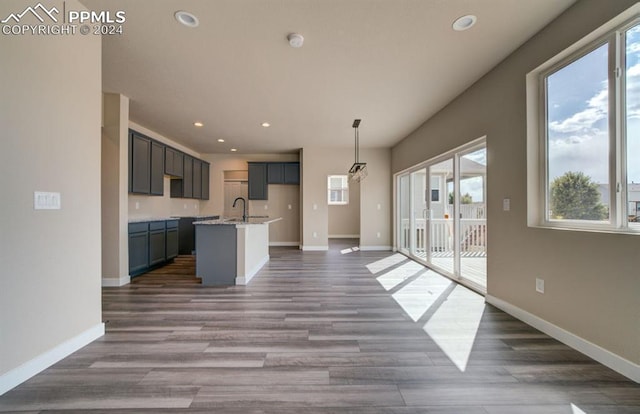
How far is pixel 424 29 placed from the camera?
7.57 feet

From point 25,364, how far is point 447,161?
519 cm

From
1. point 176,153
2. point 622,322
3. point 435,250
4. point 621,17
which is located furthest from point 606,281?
point 176,153

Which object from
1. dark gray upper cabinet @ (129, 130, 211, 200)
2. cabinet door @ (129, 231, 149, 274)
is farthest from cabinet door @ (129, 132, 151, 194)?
cabinet door @ (129, 231, 149, 274)

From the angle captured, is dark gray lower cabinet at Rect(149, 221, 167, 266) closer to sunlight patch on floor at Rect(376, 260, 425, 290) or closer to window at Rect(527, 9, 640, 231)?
sunlight patch on floor at Rect(376, 260, 425, 290)

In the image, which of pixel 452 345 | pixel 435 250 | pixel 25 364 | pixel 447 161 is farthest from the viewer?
pixel 435 250

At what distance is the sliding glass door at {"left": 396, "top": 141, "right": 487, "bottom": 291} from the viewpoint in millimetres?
3816

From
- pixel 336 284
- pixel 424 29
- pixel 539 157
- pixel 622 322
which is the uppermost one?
pixel 424 29

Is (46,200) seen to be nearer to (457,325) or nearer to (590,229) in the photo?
(457,325)

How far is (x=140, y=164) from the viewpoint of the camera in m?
4.43

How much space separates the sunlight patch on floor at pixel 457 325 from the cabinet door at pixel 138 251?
4.30m

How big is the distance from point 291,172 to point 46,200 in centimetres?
581

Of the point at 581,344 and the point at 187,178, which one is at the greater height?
the point at 187,178

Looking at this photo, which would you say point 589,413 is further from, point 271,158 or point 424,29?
point 271,158

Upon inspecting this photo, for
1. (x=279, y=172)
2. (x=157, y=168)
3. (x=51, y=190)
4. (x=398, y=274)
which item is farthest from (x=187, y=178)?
(x=398, y=274)
